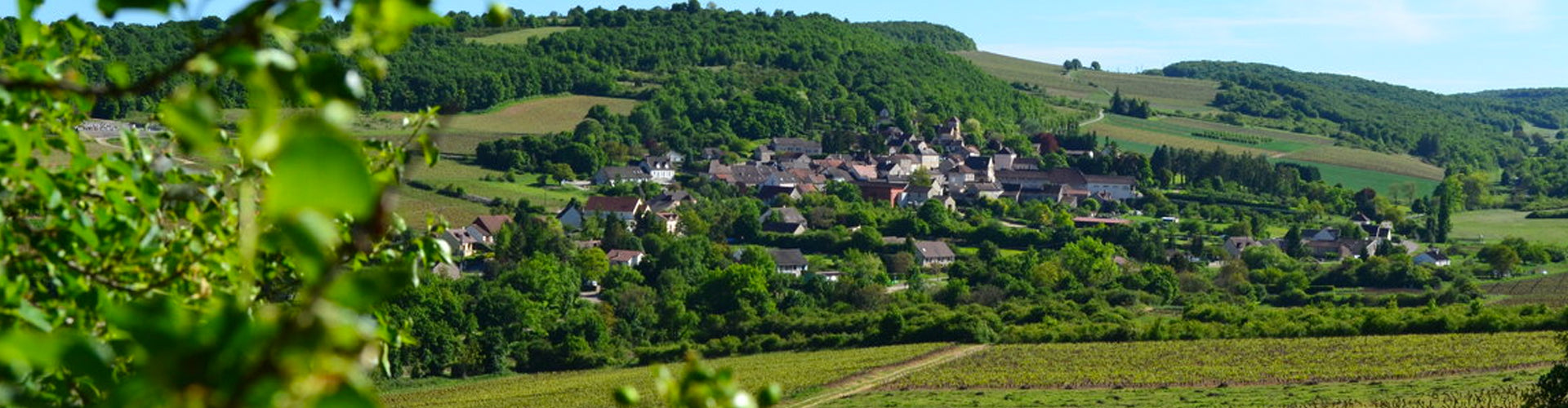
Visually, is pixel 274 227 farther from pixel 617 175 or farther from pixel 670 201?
pixel 617 175

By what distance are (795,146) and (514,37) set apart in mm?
33284

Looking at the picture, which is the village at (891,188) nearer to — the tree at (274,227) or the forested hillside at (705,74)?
the forested hillside at (705,74)

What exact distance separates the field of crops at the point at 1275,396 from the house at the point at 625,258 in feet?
77.2

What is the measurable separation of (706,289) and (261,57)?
51909 mm

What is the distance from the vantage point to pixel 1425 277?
57281 millimetres

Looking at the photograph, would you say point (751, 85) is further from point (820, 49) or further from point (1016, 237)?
point (1016, 237)

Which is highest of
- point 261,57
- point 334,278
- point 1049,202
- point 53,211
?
point 261,57

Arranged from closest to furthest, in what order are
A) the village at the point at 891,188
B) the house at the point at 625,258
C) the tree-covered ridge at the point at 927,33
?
the house at the point at 625,258
the village at the point at 891,188
the tree-covered ridge at the point at 927,33

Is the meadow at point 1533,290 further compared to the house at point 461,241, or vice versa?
the house at point 461,241

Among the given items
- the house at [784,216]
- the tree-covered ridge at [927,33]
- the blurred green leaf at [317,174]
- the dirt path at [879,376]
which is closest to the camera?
the blurred green leaf at [317,174]

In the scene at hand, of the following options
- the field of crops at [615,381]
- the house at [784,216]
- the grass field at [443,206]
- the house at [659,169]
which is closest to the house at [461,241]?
the grass field at [443,206]

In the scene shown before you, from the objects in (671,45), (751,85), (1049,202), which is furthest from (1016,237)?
(671,45)

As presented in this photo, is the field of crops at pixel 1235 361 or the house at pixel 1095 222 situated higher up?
the field of crops at pixel 1235 361

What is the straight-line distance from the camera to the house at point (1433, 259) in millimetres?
63841
